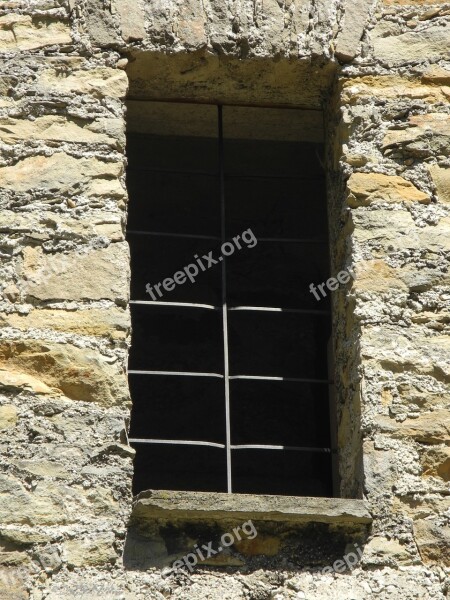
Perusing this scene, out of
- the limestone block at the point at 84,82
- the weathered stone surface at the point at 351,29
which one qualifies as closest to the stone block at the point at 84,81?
the limestone block at the point at 84,82

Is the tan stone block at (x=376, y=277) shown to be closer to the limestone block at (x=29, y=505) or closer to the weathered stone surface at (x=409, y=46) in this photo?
the weathered stone surface at (x=409, y=46)

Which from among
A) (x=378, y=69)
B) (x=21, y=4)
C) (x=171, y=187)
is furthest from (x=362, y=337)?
(x=171, y=187)

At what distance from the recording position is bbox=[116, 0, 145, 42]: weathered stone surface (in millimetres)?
4562

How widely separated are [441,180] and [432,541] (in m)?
1.22

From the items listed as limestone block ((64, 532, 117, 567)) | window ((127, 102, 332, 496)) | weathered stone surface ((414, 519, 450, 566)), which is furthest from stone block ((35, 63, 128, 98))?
window ((127, 102, 332, 496))

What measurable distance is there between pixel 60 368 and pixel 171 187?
2565 mm

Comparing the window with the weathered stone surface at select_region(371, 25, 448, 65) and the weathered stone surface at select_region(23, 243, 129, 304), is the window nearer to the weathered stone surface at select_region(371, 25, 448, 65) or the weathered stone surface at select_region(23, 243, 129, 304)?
the weathered stone surface at select_region(371, 25, 448, 65)

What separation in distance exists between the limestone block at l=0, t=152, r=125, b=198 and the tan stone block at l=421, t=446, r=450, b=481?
1.23m

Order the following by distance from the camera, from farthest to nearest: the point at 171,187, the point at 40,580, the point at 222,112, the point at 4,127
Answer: the point at 171,187
the point at 222,112
the point at 4,127
the point at 40,580

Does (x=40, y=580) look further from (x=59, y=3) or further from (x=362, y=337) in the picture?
(x=59, y=3)

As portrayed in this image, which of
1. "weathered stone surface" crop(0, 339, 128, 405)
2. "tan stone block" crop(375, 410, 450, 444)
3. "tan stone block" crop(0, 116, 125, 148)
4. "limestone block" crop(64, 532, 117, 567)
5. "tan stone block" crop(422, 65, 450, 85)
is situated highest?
"tan stone block" crop(422, 65, 450, 85)

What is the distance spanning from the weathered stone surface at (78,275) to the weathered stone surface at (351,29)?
1.08m

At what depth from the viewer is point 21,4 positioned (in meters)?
4.61

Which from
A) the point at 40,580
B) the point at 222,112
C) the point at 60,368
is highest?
the point at 222,112
